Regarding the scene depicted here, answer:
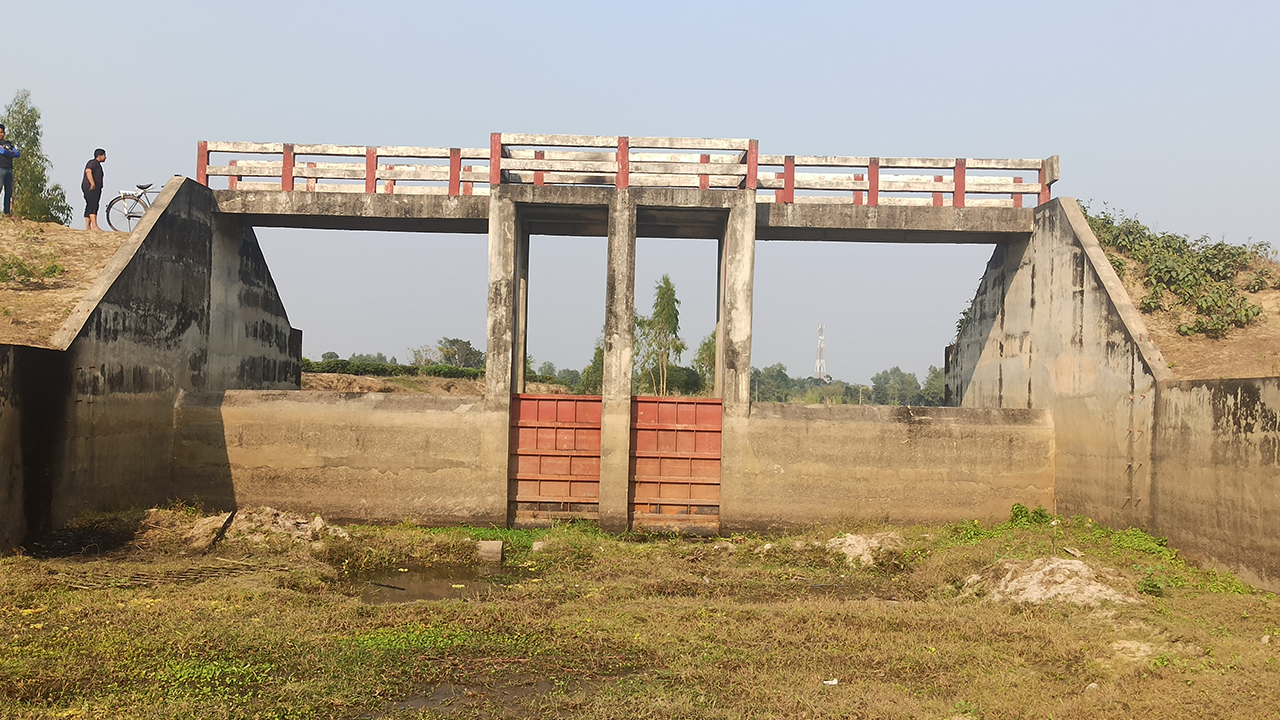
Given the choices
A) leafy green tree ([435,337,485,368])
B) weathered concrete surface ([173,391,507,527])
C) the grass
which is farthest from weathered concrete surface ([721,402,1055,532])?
leafy green tree ([435,337,485,368])

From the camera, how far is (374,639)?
8.54 m

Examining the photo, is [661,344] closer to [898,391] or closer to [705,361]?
[705,361]

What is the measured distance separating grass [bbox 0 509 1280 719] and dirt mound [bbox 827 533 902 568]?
29cm

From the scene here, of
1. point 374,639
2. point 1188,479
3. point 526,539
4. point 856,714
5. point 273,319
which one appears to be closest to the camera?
point 856,714

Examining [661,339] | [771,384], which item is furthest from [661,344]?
[771,384]

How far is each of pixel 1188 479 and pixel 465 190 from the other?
42.0 feet

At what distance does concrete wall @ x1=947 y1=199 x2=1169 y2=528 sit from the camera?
12930 millimetres

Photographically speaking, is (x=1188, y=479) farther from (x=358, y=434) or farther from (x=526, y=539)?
(x=358, y=434)

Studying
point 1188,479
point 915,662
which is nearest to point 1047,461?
point 1188,479

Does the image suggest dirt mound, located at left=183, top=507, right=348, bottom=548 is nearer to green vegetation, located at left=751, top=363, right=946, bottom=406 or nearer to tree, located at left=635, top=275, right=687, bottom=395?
tree, located at left=635, top=275, right=687, bottom=395

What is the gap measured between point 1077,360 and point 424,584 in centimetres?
1117

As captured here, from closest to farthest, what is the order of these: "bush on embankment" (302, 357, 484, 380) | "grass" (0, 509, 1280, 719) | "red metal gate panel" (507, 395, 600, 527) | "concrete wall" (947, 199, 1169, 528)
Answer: "grass" (0, 509, 1280, 719), "concrete wall" (947, 199, 1169, 528), "red metal gate panel" (507, 395, 600, 527), "bush on embankment" (302, 357, 484, 380)

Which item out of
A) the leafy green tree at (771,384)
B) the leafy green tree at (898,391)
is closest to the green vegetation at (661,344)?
the leafy green tree at (771,384)

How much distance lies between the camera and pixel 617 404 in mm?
15664
